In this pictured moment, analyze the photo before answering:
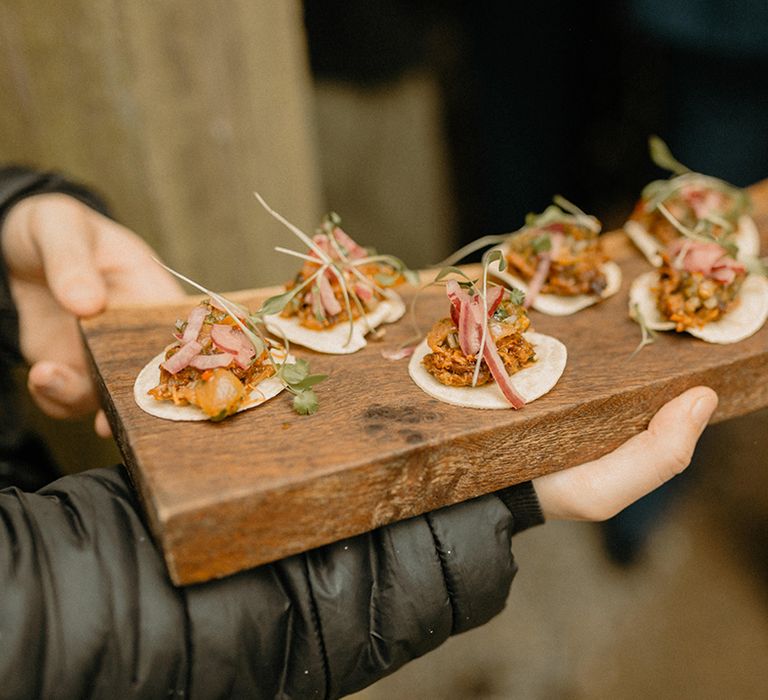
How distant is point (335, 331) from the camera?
2.01 meters

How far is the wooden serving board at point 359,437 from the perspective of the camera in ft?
4.61

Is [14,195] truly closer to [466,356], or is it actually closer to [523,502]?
[466,356]

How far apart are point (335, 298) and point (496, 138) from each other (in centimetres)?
Result: 294

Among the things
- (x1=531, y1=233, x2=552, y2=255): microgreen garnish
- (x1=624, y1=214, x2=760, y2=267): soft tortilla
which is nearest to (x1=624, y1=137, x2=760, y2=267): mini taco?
(x1=624, y1=214, x2=760, y2=267): soft tortilla

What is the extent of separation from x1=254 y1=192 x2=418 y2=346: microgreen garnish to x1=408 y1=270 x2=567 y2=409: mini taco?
0.89ft

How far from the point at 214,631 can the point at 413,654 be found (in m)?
0.50

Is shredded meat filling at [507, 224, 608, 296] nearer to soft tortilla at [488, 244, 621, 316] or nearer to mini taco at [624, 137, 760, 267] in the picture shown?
soft tortilla at [488, 244, 621, 316]

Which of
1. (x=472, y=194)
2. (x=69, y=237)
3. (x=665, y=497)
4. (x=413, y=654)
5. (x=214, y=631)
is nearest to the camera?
(x=214, y=631)

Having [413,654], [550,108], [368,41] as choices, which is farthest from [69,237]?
[550,108]

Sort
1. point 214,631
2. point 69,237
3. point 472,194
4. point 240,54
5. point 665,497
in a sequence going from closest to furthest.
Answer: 1. point 214,631
2. point 69,237
3. point 240,54
4. point 665,497
5. point 472,194

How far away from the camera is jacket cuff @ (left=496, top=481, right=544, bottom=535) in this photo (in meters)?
1.80

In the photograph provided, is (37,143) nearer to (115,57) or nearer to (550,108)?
Result: (115,57)

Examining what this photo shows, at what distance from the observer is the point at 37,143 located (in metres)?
3.26

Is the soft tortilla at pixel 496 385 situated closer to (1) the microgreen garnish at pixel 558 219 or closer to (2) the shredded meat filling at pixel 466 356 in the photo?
(2) the shredded meat filling at pixel 466 356
